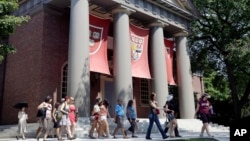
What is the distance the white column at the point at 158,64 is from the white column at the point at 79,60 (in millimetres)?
5885

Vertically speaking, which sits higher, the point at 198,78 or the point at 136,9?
the point at 136,9

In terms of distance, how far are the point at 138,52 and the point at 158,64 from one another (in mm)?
1700

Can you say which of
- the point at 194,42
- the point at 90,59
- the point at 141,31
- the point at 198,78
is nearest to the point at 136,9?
the point at 141,31

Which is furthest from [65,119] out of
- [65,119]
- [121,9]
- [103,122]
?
[121,9]

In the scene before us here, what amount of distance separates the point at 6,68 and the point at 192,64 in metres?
13.8

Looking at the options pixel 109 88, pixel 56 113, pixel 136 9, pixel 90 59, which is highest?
pixel 136 9

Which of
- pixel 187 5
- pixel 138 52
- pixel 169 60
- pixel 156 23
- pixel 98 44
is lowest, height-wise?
pixel 169 60

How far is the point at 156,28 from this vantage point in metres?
19.2

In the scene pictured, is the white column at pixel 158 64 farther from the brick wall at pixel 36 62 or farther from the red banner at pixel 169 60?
the brick wall at pixel 36 62

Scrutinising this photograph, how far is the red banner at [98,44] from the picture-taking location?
50.4 ft

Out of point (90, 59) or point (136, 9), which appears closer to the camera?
point (90, 59)

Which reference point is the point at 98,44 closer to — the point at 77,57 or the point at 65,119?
the point at 77,57

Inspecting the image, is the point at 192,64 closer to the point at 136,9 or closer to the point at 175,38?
the point at 175,38

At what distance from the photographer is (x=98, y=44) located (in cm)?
1591
